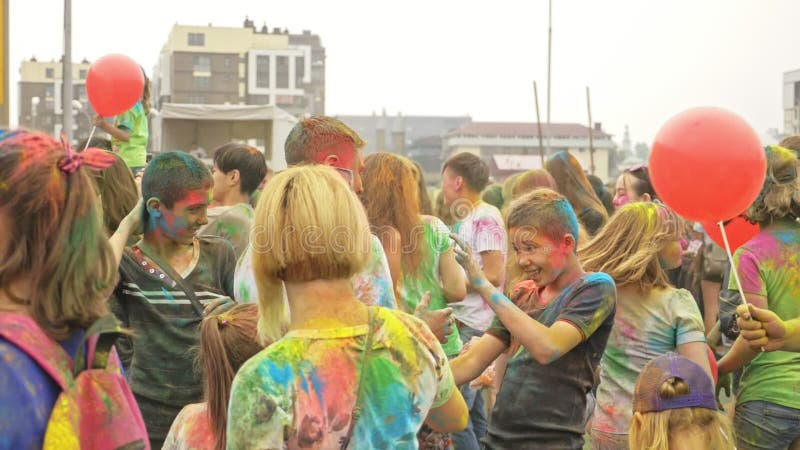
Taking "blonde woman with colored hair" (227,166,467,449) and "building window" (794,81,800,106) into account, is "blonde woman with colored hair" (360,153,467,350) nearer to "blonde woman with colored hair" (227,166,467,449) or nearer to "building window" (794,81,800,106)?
"blonde woman with colored hair" (227,166,467,449)

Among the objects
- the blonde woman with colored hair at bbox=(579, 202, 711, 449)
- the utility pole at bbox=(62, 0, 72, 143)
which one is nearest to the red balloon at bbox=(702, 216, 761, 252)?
the blonde woman with colored hair at bbox=(579, 202, 711, 449)

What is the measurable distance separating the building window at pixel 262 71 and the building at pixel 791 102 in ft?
244

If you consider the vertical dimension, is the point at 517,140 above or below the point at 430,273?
above

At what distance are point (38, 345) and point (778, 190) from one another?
3.34m

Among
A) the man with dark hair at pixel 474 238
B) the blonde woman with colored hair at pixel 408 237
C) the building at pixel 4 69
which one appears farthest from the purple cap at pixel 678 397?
the building at pixel 4 69

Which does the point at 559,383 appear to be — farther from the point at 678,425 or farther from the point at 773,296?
the point at 773,296

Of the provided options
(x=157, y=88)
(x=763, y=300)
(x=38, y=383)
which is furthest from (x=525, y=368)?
(x=157, y=88)

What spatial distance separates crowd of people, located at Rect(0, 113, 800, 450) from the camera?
2.11m

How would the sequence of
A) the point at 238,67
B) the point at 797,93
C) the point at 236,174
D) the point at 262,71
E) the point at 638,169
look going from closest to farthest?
the point at 236,174, the point at 638,169, the point at 797,93, the point at 262,71, the point at 238,67

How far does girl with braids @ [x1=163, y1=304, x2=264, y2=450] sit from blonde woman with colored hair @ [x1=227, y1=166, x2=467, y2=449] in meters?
0.34

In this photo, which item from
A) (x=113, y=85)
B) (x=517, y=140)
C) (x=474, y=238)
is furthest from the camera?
(x=517, y=140)

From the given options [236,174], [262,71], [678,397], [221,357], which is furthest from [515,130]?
[221,357]

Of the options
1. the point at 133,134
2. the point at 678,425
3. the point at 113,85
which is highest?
the point at 113,85

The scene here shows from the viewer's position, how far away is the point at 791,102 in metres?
40.9
